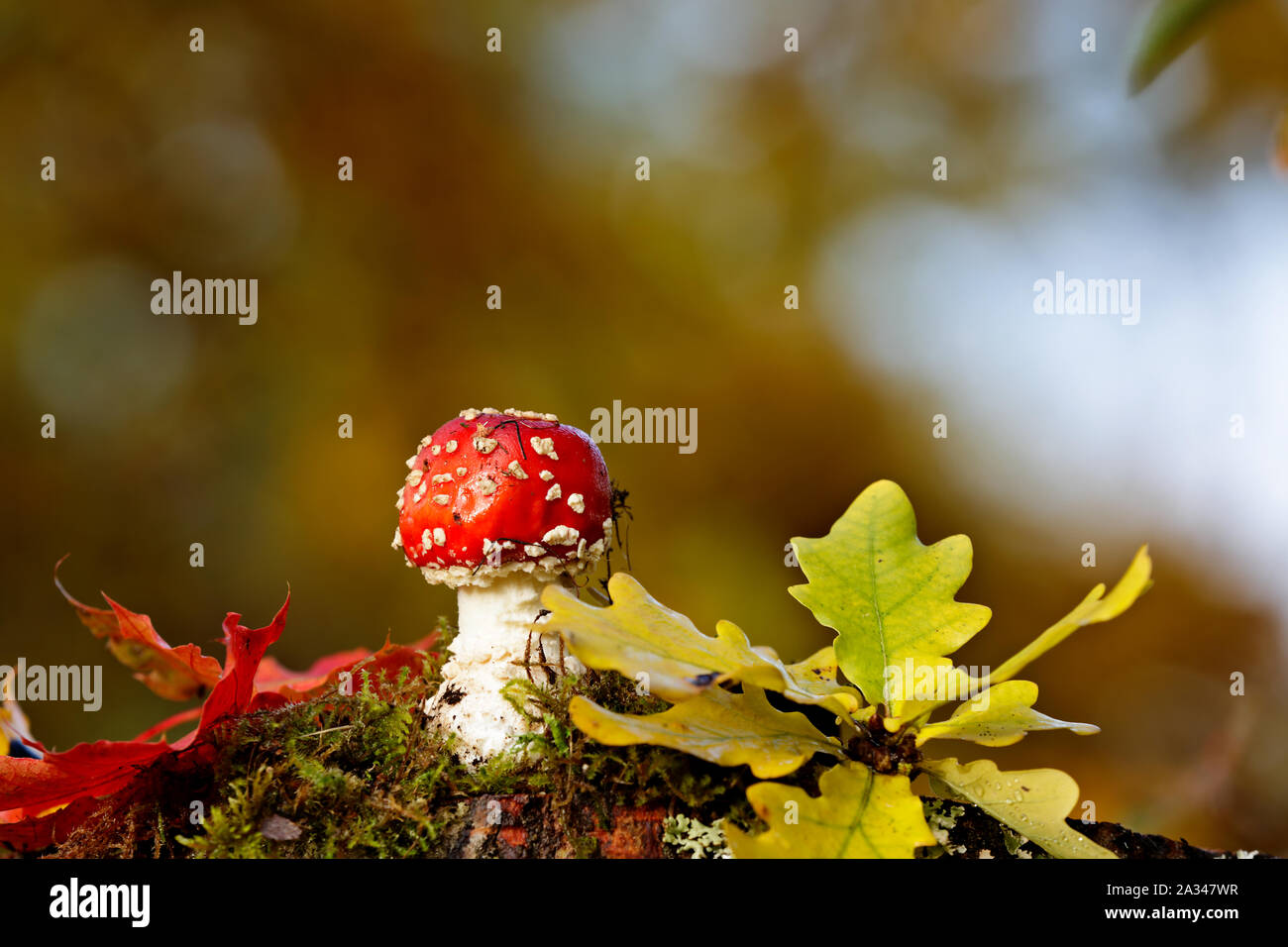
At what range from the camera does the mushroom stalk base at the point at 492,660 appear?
34.4 inches

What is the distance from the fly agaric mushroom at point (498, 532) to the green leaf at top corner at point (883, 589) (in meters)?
0.27

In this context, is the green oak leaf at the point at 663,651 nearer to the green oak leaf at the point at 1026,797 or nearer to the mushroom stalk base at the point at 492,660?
the green oak leaf at the point at 1026,797

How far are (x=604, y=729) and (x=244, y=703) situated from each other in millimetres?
411

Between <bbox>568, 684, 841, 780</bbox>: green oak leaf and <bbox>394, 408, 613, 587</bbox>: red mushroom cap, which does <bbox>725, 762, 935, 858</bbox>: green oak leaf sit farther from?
<bbox>394, 408, 613, 587</bbox>: red mushroom cap

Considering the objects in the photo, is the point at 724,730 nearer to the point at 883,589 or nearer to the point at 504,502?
the point at 883,589

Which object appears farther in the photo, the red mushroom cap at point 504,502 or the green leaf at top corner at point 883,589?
the red mushroom cap at point 504,502

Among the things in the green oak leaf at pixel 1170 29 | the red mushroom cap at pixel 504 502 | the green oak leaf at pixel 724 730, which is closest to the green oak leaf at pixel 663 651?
the green oak leaf at pixel 724 730

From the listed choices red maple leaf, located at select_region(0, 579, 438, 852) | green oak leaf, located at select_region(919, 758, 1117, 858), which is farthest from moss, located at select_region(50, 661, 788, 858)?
green oak leaf, located at select_region(919, 758, 1117, 858)

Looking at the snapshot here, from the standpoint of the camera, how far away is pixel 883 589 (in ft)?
2.45

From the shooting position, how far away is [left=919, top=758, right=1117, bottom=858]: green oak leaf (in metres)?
0.64

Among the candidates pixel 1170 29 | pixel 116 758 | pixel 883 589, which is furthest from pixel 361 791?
pixel 1170 29
